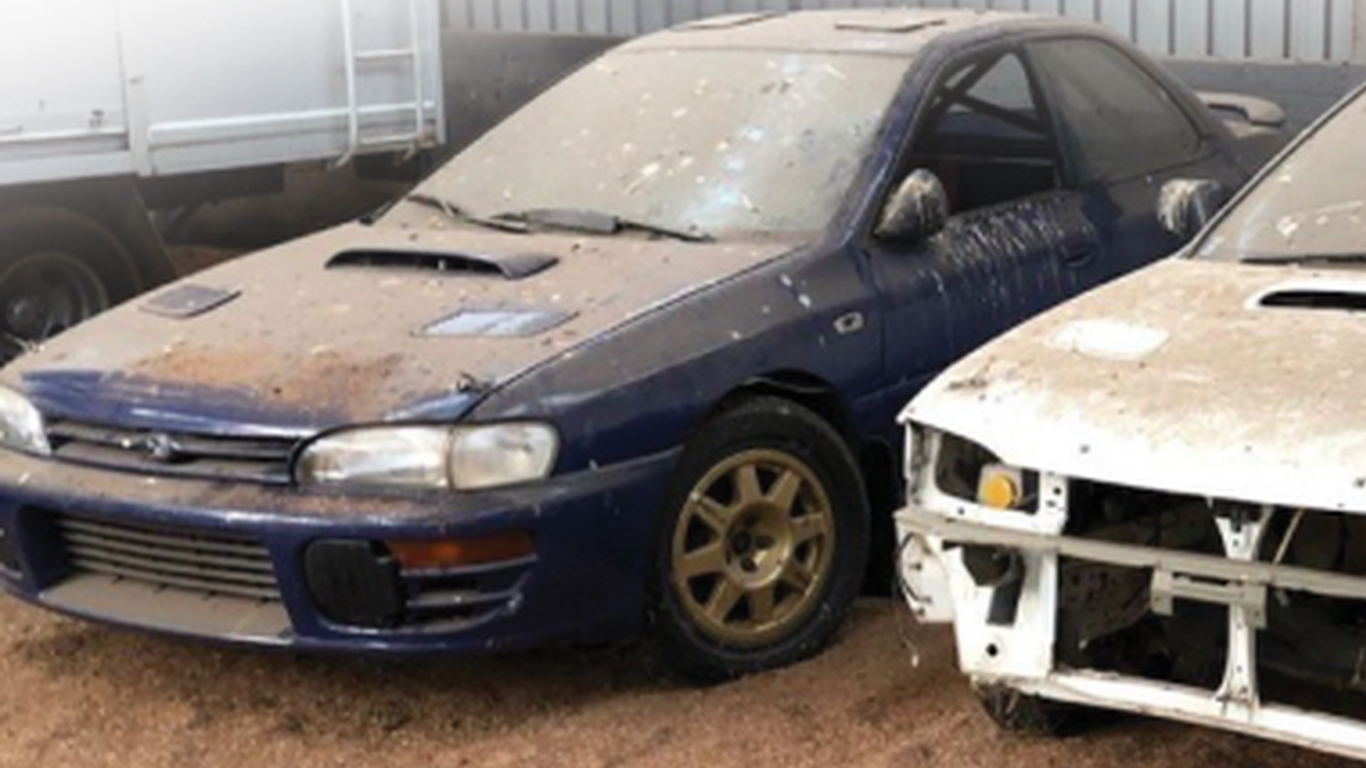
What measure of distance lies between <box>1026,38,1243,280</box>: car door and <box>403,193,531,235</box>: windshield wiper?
1642mm

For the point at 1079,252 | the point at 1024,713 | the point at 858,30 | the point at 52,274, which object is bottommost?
the point at 1024,713

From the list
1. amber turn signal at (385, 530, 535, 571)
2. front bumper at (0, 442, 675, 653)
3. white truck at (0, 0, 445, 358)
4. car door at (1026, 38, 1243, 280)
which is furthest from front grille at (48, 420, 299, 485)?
white truck at (0, 0, 445, 358)

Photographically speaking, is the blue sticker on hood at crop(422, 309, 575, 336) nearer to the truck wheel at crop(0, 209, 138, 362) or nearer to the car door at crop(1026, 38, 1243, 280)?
the car door at crop(1026, 38, 1243, 280)

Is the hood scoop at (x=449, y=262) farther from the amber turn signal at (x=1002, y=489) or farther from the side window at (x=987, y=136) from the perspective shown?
the amber turn signal at (x=1002, y=489)

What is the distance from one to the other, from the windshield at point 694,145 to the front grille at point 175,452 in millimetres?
1383

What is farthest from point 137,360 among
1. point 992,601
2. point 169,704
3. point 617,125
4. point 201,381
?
point 992,601

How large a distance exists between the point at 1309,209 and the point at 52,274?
531 centimetres

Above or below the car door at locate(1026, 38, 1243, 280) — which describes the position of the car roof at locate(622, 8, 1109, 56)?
above

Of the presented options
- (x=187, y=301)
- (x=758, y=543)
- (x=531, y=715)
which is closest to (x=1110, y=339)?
(x=758, y=543)

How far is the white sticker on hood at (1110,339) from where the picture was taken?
442 cm

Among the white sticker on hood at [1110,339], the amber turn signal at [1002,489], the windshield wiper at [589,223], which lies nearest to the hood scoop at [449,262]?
the windshield wiper at [589,223]

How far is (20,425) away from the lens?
5.43m

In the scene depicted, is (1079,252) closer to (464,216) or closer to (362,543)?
(464,216)

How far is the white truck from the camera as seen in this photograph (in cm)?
817
